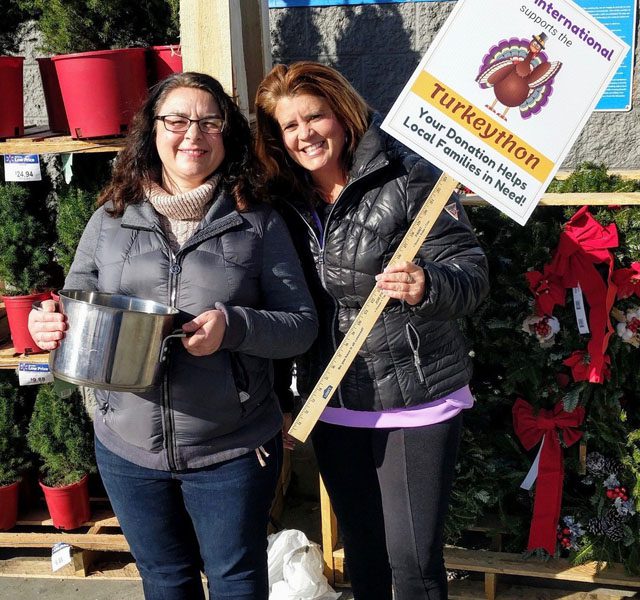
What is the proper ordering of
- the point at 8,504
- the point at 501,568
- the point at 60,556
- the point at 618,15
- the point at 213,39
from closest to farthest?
the point at 213,39 < the point at 501,568 < the point at 60,556 < the point at 8,504 < the point at 618,15

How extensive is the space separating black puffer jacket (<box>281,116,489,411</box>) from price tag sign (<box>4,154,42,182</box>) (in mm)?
1215

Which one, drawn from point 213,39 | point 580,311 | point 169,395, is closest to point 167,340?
point 169,395

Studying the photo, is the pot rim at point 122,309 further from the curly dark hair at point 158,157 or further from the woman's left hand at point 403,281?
the woman's left hand at point 403,281

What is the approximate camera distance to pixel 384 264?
6.75 feet

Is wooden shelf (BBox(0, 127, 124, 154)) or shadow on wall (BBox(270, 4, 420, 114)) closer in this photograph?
wooden shelf (BBox(0, 127, 124, 154))

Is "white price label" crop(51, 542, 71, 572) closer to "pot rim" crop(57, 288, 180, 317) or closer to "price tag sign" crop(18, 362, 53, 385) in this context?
"price tag sign" crop(18, 362, 53, 385)

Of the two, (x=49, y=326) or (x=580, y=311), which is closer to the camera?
(x=49, y=326)

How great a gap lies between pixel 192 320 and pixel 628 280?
5.38 feet

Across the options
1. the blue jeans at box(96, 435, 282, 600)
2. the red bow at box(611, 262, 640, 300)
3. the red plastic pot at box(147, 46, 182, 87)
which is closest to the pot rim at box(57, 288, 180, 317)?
the blue jeans at box(96, 435, 282, 600)

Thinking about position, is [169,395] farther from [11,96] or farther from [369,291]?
[11,96]

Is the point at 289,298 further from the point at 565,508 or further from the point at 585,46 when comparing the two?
the point at 565,508

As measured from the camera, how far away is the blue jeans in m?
2.01

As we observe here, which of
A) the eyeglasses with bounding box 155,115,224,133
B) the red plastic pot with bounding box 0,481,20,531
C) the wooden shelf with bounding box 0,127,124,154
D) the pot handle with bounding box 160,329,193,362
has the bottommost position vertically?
the red plastic pot with bounding box 0,481,20,531

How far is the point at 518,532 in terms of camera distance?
2994 millimetres
